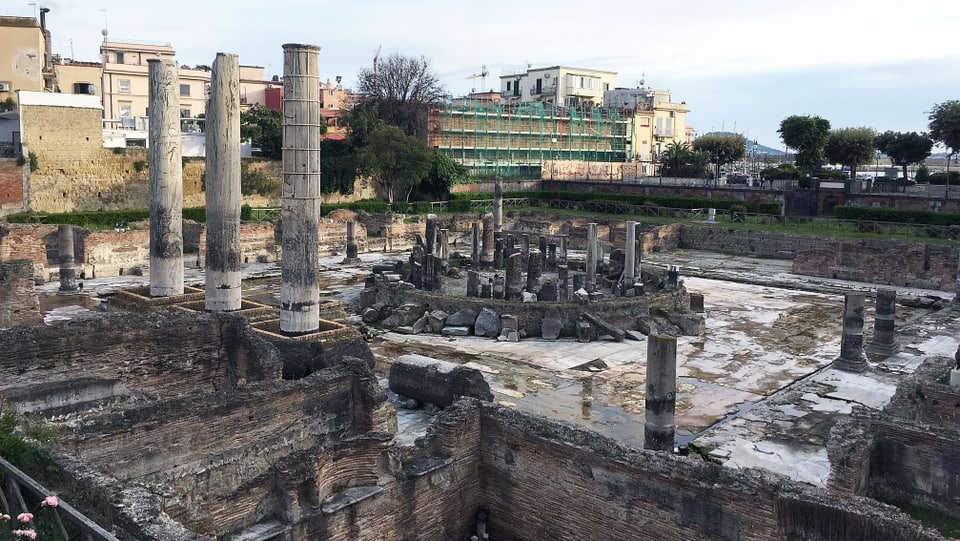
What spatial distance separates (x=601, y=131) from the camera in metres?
69.6

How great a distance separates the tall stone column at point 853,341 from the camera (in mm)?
19375

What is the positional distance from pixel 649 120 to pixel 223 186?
62.4 metres

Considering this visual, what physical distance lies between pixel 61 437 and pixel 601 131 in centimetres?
6341

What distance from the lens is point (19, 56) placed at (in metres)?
45.4

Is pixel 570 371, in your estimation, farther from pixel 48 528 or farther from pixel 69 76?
pixel 69 76

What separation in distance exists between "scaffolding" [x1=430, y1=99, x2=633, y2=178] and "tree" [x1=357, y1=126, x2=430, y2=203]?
31.4 ft

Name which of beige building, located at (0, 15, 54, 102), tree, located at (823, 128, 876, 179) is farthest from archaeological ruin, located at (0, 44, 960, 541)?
tree, located at (823, 128, 876, 179)

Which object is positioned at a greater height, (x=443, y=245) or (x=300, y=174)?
(x=300, y=174)

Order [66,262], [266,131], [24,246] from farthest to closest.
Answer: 1. [266,131]
2. [24,246]
3. [66,262]

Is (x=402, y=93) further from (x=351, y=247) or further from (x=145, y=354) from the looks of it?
(x=145, y=354)

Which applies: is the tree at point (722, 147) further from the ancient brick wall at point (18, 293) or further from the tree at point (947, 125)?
the ancient brick wall at point (18, 293)

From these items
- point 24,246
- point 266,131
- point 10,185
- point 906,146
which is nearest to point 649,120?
point 906,146

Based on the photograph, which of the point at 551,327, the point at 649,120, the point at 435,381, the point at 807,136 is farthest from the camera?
the point at 649,120

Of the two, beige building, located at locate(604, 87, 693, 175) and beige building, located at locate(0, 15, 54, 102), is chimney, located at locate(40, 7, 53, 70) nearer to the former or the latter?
beige building, located at locate(0, 15, 54, 102)
